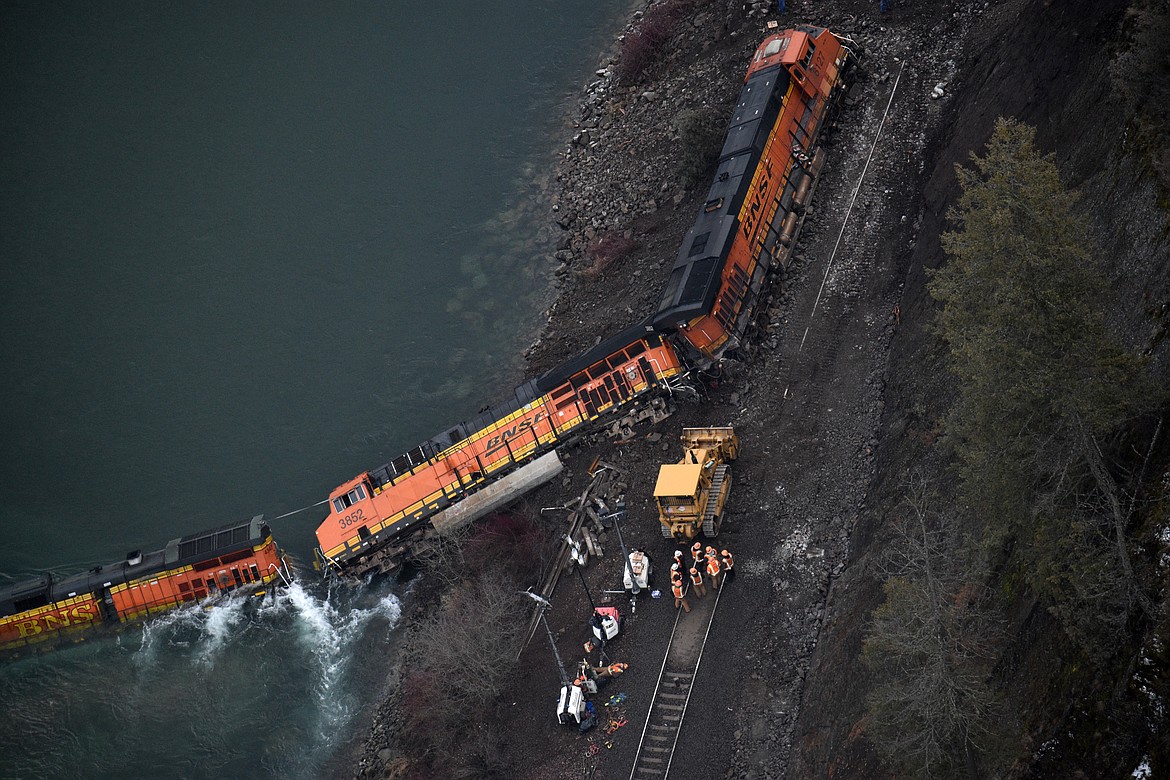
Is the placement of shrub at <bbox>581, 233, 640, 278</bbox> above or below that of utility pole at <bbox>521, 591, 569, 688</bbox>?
above

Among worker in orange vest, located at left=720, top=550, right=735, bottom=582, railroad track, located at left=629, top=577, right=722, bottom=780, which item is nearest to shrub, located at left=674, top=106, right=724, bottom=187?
worker in orange vest, located at left=720, top=550, right=735, bottom=582

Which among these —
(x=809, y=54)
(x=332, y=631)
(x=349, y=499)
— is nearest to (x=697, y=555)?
(x=349, y=499)

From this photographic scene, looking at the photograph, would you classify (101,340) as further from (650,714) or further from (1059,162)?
(1059,162)

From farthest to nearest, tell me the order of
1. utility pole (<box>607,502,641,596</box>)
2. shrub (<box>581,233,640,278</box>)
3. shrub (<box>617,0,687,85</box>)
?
shrub (<box>617,0,687,85</box>), shrub (<box>581,233,640,278</box>), utility pole (<box>607,502,641,596</box>)

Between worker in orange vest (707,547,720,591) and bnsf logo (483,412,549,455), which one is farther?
bnsf logo (483,412,549,455)

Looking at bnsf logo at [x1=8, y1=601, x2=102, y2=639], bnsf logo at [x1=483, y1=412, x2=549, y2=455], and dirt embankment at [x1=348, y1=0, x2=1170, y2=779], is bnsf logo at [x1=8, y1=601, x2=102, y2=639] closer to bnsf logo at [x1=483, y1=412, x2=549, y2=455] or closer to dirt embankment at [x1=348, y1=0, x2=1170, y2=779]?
dirt embankment at [x1=348, y1=0, x2=1170, y2=779]

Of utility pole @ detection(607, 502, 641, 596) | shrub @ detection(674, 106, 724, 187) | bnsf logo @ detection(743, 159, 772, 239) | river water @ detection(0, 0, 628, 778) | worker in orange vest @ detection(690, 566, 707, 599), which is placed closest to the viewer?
worker in orange vest @ detection(690, 566, 707, 599)

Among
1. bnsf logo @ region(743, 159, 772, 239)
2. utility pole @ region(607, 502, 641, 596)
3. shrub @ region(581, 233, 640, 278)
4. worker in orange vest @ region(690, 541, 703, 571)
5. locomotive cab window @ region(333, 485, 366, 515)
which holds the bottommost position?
worker in orange vest @ region(690, 541, 703, 571)

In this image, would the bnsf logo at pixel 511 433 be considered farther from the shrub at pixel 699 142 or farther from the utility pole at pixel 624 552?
the shrub at pixel 699 142

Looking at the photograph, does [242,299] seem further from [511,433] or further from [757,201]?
[757,201]
